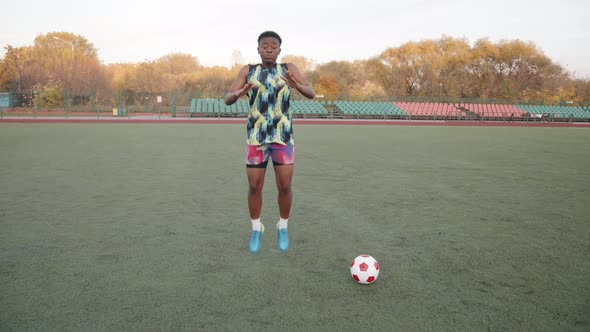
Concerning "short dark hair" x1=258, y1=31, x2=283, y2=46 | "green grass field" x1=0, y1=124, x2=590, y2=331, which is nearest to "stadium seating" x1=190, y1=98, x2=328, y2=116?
"green grass field" x1=0, y1=124, x2=590, y2=331

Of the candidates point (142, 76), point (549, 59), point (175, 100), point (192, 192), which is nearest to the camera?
point (192, 192)

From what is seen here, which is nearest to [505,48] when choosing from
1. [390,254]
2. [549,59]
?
[549,59]

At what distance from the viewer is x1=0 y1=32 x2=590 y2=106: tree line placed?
5000cm

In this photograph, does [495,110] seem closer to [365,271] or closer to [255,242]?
[255,242]

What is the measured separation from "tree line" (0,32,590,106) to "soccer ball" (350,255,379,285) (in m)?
47.3

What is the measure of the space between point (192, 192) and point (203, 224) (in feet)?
5.98

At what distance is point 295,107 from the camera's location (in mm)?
35656

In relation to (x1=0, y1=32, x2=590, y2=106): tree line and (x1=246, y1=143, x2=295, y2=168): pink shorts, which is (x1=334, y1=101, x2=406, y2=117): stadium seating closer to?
(x1=0, y1=32, x2=590, y2=106): tree line

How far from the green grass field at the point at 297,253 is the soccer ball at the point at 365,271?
0.08 metres

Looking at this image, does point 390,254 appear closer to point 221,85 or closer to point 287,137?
point 287,137

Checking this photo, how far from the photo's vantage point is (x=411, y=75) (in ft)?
192

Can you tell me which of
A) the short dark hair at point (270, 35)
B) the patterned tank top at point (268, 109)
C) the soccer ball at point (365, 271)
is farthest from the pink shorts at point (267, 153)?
the soccer ball at point (365, 271)

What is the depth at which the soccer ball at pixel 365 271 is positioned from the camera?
325 cm

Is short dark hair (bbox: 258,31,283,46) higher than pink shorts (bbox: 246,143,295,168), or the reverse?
short dark hair (bbox: 258,31,283,46)
